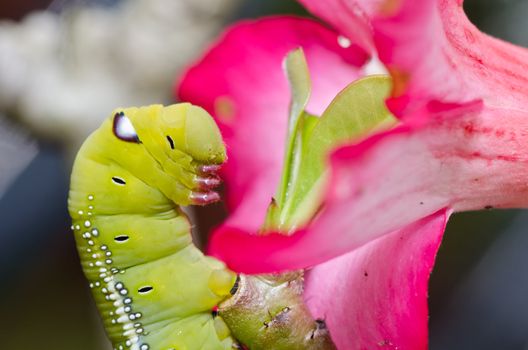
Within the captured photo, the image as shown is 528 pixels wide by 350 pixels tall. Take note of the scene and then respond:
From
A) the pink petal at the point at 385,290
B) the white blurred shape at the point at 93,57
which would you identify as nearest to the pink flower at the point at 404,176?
the pink petal at the point at 385,290

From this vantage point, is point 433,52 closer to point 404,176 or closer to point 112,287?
point 404,176

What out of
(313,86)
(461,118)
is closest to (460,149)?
(461,118)

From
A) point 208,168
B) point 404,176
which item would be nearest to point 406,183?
point 404,176

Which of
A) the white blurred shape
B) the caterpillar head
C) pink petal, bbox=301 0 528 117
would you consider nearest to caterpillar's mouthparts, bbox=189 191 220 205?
the caterpillar head

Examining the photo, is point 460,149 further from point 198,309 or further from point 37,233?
point 37,233

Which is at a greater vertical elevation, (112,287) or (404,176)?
(404,176)

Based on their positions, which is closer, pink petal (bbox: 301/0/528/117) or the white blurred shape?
pink petal (bbox: 301/0/528/117)

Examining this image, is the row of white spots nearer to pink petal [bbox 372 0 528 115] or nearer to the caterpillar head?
the caterpillar head
